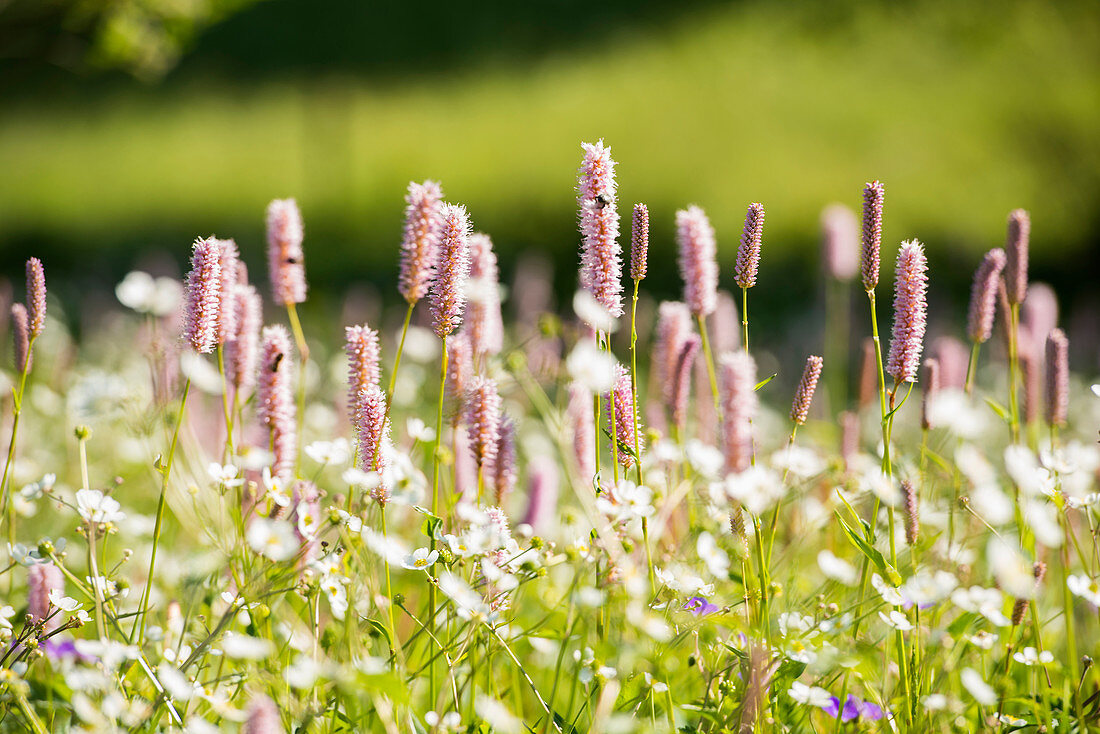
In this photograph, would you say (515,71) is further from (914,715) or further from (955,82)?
(914,715)

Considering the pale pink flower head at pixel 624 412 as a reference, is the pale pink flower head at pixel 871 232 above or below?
above

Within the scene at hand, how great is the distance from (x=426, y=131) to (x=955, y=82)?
5.91 metres

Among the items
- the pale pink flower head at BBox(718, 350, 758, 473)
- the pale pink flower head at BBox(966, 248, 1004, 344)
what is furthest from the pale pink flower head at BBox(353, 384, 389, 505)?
the pale pink flower head at BBox(966, 248, 1004, 344)

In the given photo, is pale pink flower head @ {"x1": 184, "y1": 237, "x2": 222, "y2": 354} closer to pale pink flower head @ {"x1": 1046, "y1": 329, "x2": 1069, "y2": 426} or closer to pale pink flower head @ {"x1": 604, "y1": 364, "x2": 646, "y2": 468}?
pale pink flower head @ {"x1": 604, "y1": 364, "x2": 646, "y2": 468}

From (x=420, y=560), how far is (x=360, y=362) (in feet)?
0.94

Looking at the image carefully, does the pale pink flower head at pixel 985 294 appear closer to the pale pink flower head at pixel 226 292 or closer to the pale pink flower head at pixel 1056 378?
the pale pink flower head at pixel 1056 378

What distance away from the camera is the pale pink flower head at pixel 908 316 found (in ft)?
4.63

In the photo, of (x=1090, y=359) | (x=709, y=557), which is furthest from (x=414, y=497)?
(x=1090, y=359)

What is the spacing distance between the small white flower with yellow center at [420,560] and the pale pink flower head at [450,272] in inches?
11.8

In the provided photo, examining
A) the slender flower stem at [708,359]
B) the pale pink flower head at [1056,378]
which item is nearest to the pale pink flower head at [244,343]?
the slender flower stem at [708,359]

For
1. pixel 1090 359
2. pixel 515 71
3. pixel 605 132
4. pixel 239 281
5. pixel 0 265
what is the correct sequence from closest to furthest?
pixel 239 281 → pixel 1090 359 → pixel 0 265 → pixel 605 132 → pixel 515 71

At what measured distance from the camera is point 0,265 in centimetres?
918

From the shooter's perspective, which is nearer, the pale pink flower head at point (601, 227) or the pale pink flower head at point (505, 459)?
the pale pink flower head at point (601, 227)

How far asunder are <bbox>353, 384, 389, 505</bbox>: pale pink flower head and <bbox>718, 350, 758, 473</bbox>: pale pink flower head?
561mm
